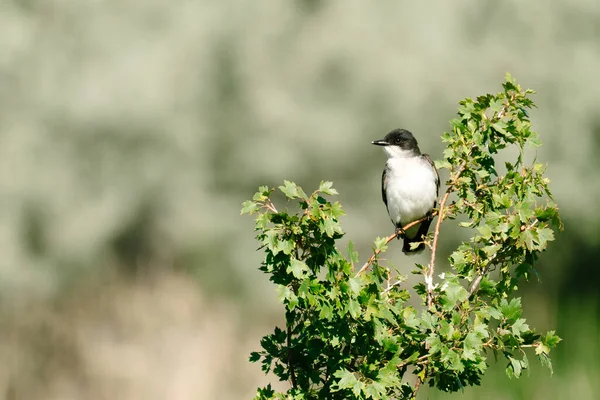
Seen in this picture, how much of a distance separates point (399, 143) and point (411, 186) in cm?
31

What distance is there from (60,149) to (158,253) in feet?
7.16

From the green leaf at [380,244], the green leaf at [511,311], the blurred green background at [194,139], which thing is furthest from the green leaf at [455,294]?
the blurred green background at [194,139]

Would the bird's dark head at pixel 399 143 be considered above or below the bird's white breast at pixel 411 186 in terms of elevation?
above

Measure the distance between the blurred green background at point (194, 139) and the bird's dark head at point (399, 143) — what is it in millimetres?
3596

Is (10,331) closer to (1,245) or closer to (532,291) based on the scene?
(1,245)

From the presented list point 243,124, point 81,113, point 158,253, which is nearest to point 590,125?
point 243,124

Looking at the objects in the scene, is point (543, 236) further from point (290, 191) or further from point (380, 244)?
point (290, 191)

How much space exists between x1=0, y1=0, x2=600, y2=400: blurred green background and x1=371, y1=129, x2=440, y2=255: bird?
3.38 metres

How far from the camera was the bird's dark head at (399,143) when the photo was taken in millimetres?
6863

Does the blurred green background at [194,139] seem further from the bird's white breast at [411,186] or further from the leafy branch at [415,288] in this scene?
the leafy branch at [415,288]

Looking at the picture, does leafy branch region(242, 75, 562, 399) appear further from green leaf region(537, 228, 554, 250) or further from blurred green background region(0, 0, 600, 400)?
blurred green background region(0, 0, 600, 400)

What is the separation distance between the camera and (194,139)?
12633 millimetres

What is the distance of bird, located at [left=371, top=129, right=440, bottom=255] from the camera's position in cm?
688

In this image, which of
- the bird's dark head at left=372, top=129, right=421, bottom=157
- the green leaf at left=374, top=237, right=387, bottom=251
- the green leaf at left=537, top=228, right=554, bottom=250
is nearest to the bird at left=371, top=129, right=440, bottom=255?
the bird's dark head at left=372, top=129, right=421, bottom=157
